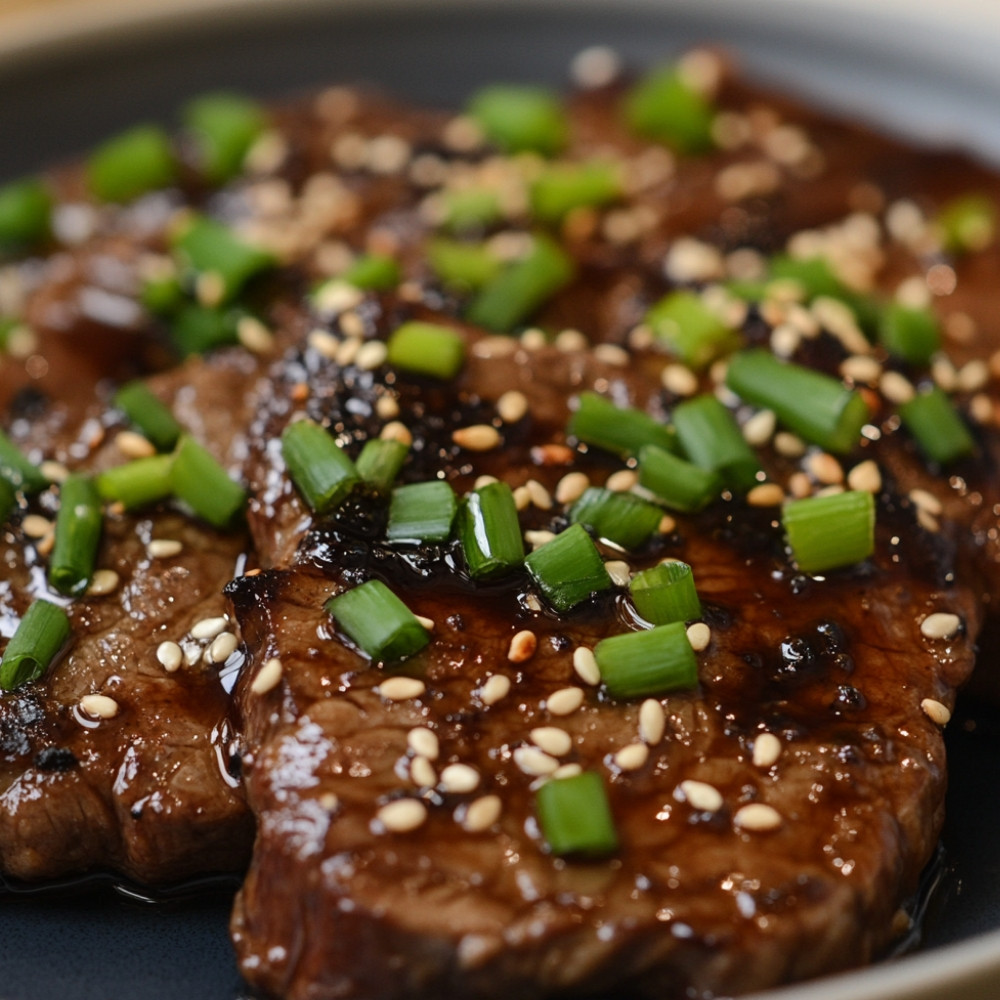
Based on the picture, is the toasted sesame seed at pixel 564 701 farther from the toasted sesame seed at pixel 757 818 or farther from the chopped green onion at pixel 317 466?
the chopped green onion at pixel 317 466

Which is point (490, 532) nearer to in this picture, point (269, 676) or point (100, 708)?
point (269, 676)

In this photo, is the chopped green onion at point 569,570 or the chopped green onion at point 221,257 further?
the chopped green onion at point 221,257

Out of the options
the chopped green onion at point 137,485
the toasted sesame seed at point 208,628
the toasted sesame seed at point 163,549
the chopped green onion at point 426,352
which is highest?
the chopped green onion at point 426,352

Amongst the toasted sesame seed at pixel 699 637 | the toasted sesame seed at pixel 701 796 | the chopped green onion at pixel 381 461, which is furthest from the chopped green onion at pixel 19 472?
the toasted sesame seed at pixel 701 796

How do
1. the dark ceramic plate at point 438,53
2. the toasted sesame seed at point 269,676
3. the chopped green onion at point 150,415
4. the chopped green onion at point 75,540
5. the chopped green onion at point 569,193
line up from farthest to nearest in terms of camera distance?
the dark ceramic plate at point 438,53
the chopped green onion at point 569,193
the chopped green onion at point 150,415
the chopped green onion at point 75,540
the toasted sesame seed at point 269,676

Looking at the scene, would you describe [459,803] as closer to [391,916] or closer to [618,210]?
[391,916]

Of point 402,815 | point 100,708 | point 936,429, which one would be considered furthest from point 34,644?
point 936,429

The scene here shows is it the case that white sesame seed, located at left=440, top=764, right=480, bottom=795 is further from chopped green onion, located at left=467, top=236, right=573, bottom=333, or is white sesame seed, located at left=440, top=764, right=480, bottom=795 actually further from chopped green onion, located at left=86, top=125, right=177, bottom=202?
chopped green onion, located at left=86, top=125, right=177, bottom=202
